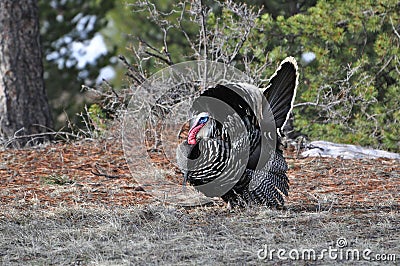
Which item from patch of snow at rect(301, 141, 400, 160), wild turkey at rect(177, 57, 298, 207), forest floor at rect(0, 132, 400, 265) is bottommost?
forest floor at rect(0, 132, 400, 265)

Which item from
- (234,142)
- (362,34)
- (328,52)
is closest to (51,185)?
(234,142)

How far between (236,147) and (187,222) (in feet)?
2.04

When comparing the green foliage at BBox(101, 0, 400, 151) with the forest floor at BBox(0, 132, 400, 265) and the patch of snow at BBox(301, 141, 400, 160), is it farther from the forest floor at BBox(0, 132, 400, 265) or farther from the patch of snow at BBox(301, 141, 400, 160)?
the forest floor at BBox(0, 132, 400, 265)

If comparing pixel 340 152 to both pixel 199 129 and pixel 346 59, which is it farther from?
pixel 199 129

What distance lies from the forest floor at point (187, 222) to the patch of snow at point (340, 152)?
24.4 inches

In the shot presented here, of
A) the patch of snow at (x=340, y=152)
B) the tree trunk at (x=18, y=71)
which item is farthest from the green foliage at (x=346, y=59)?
the tree trunk at (x=18, y=71)

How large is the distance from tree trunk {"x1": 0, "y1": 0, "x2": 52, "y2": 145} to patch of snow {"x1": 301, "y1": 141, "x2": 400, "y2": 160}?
383cm

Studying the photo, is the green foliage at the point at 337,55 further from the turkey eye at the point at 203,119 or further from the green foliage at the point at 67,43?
the green foliage at the point at 67,43

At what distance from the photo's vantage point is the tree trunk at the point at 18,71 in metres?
9.33

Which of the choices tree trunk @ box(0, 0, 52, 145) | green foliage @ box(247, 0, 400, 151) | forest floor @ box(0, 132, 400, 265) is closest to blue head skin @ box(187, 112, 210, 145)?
forest floor @ box(0, 132, 400, 265)

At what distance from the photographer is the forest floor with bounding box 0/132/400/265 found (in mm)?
3889

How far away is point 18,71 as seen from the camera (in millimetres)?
9391

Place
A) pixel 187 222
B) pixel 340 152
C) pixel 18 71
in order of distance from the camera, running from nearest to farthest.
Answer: pixel 187 222
pixel 340 152
pixel 18 71

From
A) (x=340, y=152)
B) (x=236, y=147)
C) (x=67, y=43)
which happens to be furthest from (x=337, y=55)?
(x=67, y=43)
